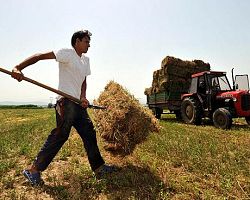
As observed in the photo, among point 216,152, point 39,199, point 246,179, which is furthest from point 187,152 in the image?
point 39,199

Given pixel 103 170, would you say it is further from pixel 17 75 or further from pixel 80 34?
pixel 80 34

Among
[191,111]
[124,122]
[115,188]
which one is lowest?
[115,188]

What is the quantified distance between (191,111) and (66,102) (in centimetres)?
1011

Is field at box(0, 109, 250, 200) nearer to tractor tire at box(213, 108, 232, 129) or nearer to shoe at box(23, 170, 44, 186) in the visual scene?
shoe at box(23, 170, 44, 186)

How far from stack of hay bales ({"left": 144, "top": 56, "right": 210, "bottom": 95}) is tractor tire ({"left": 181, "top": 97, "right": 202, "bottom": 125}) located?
1.61m

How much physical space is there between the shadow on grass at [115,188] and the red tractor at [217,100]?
24.9ft

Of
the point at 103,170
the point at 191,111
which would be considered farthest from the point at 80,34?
the point at 191,111

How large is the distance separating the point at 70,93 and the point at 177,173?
211 centimetres

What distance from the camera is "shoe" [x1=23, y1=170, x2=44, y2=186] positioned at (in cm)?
488

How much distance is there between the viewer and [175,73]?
53.3ft

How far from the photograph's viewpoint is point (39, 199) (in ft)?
14.1

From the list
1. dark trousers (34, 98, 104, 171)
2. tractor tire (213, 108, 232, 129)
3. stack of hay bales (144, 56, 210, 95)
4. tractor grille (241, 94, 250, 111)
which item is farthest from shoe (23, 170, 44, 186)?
stack of hay bales (144, 56, 210, 95)

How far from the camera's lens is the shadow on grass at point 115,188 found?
4336 mm

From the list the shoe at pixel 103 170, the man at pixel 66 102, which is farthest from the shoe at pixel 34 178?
the shoe at pixel 103 170
